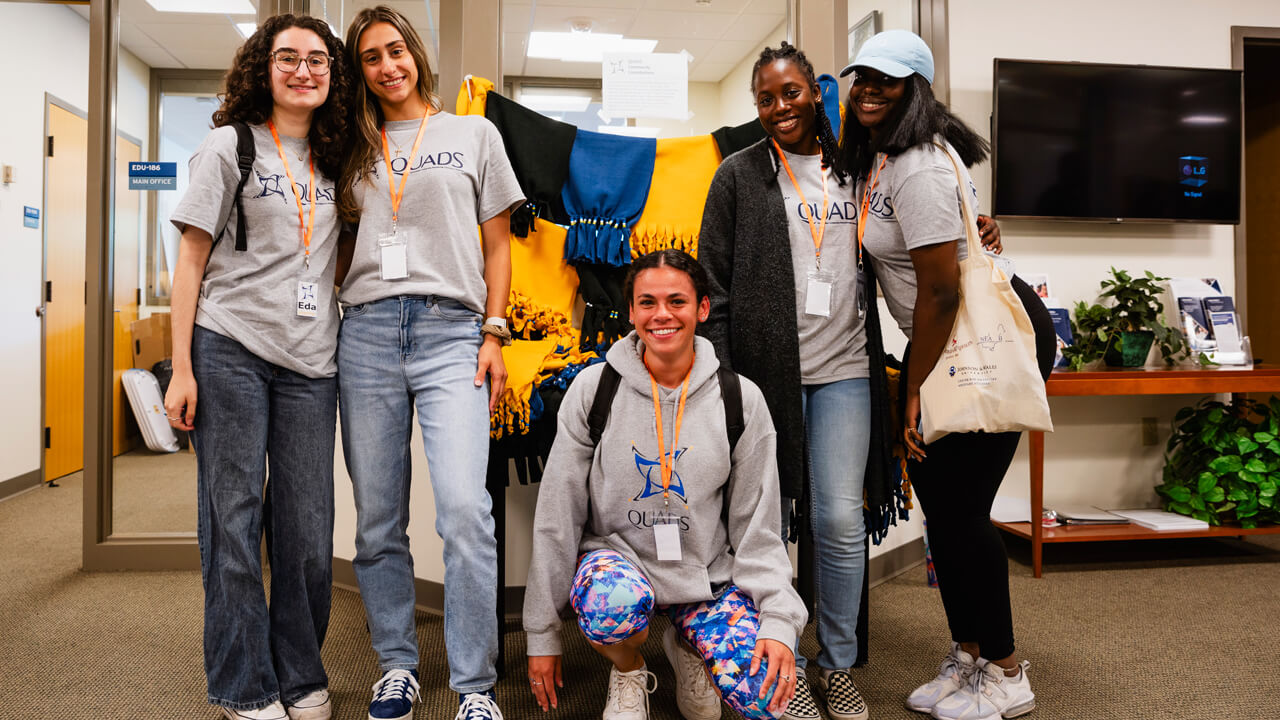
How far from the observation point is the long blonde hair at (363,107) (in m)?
1.59

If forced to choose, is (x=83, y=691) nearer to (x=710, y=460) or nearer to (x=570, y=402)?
(x=570, y=402)

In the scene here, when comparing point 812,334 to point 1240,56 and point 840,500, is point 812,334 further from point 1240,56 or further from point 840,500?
point 1240,56

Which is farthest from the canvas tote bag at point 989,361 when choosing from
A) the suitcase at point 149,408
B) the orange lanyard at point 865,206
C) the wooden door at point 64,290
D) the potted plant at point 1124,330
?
the wooden door at point 64,290

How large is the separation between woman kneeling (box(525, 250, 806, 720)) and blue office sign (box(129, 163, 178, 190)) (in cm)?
218

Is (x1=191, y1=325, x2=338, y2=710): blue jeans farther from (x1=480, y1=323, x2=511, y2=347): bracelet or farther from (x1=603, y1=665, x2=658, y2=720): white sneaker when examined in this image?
(x1=603, y1=665, x2=658, y2=720): white sneaker

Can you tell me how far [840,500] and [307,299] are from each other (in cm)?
122

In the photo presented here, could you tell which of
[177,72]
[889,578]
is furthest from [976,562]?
[177,72]

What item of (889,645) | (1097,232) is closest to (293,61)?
(889,645)

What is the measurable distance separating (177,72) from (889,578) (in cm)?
321

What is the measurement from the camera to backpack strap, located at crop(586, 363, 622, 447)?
156cm

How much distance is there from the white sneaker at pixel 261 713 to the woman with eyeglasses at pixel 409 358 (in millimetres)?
189

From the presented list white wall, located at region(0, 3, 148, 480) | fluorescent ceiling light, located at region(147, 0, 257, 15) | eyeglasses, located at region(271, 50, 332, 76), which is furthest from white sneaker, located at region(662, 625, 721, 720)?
white wall, located at region(0, 3, 148, 480)

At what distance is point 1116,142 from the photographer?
311 centimetres

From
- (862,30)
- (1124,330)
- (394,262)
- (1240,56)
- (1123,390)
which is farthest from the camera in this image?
(1240,56)
